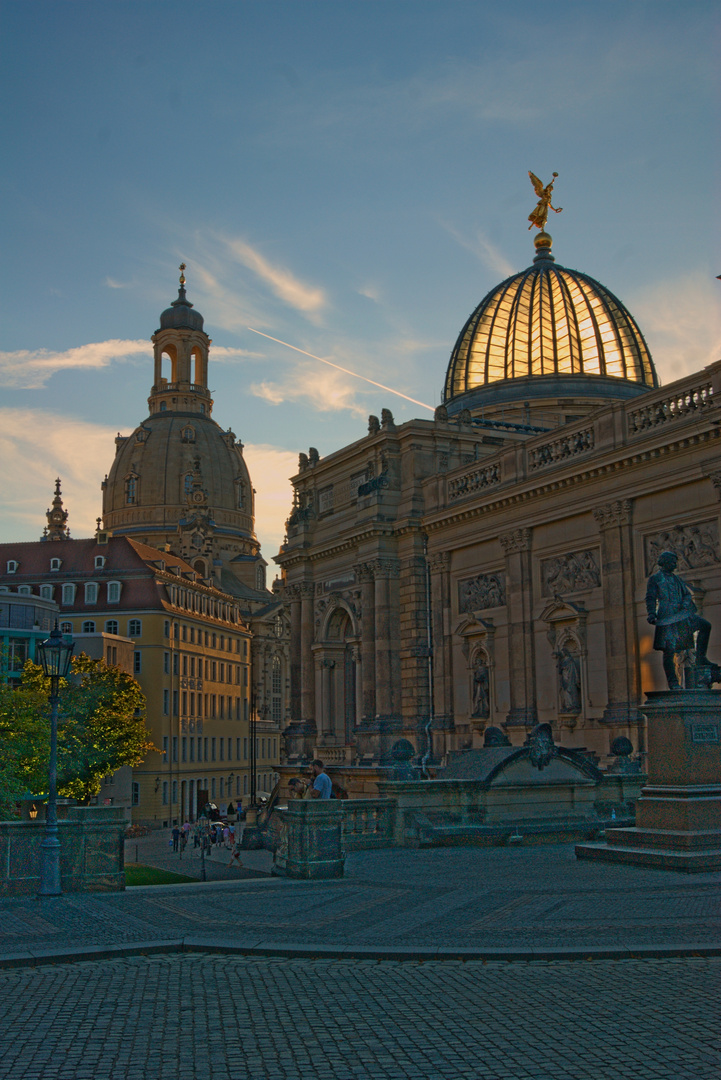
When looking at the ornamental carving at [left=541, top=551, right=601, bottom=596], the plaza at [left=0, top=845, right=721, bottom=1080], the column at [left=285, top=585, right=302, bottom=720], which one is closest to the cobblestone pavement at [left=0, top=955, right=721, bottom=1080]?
the plaza at [left=0, top=845, right=721, bottom=1080]

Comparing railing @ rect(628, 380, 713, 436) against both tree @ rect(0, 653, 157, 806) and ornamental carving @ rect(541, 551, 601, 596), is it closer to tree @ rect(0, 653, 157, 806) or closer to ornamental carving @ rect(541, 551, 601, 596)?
ornamental carving @ rect(541, 551, 601, 596)

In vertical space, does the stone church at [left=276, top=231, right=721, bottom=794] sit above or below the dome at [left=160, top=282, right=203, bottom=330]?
below

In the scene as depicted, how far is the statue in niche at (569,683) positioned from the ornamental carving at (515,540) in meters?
4.55

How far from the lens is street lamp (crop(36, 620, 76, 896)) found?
57.6 ft

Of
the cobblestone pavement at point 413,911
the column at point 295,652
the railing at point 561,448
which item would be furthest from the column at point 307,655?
the cobblestone pavement at point 413,911

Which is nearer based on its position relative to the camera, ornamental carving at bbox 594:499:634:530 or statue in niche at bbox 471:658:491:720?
ornamental carving at bbox 594:499:634:530

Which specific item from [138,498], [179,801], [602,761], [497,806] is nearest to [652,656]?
[602,761]

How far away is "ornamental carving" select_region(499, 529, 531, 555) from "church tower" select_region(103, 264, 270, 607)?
77.8 meters

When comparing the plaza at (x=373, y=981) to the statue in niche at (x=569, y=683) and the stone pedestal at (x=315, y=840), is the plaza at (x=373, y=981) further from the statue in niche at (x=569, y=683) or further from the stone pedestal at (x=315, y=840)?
the statue in niche at (x=569, y=683)

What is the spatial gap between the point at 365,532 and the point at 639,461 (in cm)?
1649

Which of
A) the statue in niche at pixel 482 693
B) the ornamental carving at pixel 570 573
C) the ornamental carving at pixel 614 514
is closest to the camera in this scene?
the ornamental carving at pixel 614 514

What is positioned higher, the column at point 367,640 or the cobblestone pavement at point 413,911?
the column at point 367,640

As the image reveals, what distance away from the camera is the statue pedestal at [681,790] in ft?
61.1

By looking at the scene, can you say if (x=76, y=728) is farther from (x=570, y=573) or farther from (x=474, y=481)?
(x=570, y=573)
